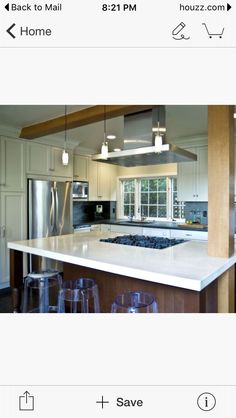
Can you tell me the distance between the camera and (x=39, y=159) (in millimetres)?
3580

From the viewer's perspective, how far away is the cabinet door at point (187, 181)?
12.9 feet

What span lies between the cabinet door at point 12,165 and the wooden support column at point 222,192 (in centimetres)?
252

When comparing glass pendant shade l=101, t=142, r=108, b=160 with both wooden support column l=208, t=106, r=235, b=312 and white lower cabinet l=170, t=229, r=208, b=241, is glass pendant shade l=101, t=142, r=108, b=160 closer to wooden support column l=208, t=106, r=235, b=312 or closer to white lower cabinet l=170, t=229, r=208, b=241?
wooden support column l=208, t=106, r=235, b=312

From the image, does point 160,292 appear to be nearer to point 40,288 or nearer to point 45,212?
point 40,288

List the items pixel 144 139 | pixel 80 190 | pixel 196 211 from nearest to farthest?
pixel 144 139 → pixel 196 211 → pixel 80 190

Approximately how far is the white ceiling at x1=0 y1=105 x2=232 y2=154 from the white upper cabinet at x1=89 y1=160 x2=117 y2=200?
1.85 ft

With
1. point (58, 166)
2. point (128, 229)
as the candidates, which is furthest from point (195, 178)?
point (58, 166)

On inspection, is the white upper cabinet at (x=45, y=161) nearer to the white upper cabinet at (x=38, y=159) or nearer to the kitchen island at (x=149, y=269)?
the white upper cabinet at (x=38, y=159)

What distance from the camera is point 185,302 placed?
144 cm

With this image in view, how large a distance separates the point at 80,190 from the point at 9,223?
1.42 m

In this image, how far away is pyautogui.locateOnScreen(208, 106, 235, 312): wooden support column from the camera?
1622 millimetres
